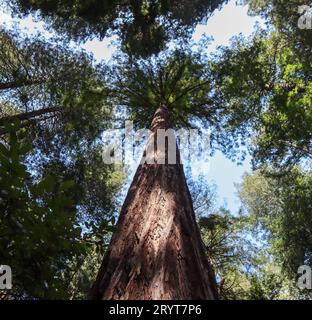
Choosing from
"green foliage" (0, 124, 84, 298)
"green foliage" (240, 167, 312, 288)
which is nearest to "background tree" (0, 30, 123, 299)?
"green foliage" (240, 167, 312, 288)

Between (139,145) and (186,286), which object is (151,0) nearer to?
(139,145)

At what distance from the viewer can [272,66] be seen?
12.9 m

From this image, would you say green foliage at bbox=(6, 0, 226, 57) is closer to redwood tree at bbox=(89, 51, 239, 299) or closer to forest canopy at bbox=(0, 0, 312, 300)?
forest canopy at bbox=(0, 0, 312, 300)

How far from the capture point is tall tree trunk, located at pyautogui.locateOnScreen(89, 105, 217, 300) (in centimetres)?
300

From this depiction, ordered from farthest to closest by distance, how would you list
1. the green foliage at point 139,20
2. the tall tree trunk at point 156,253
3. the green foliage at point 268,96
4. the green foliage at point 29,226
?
1. the green foliage at point 139,20
2. the green foliage at point 268,96
3. the tall tree trunk at point 156,253
4. the green foliage at point 29,226

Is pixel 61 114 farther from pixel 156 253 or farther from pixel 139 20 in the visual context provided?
pixel 156 253

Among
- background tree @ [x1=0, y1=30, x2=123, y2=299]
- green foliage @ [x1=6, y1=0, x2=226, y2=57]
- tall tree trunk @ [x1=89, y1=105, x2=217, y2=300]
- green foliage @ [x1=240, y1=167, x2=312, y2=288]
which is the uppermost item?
green foliage @ [x1=6, y1=0, x2=226, y2=57]

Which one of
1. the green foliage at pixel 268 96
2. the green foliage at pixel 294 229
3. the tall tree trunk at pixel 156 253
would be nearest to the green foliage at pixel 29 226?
the tall tree trunk at pixel 156 253

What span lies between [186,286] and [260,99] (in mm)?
10495

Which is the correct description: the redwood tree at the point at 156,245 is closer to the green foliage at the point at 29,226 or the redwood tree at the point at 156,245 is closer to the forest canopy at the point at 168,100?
the green foliage at the point at 29,226

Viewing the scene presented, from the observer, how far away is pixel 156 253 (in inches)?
135

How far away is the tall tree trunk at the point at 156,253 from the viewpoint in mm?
3000

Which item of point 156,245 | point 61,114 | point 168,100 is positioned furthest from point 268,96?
point 156,245
